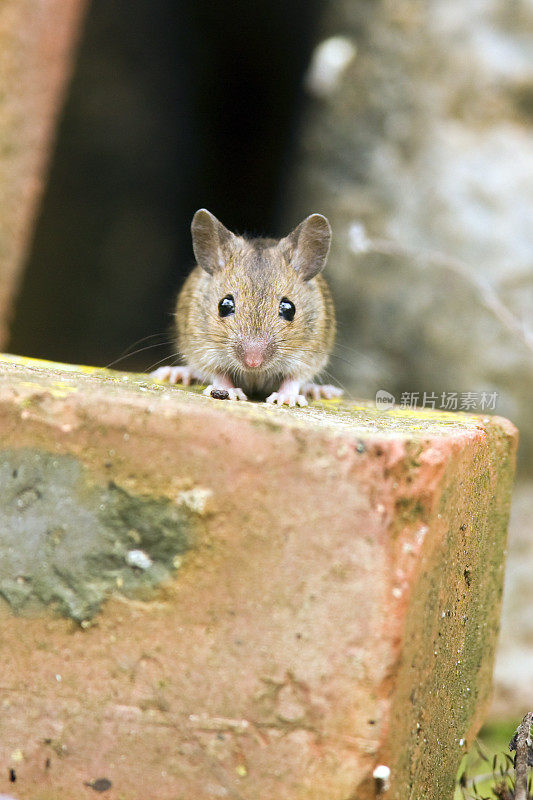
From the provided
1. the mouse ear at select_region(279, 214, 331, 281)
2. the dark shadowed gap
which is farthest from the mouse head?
the dark shadowed gap

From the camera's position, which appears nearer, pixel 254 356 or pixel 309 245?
pixel 254 356

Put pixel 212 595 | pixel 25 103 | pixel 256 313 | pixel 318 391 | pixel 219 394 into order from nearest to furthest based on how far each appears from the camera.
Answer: pixel 212 595, pixel 219 394, pixel 256 313, pixel 318 391, pixel 25 103

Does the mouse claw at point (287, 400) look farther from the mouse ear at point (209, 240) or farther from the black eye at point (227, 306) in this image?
the mouse ear at point (209, 240)

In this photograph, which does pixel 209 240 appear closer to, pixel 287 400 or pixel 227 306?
pixel 227 306

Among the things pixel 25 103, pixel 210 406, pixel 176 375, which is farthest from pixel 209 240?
pixel 25 103

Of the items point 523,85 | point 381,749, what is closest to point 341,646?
point 381,749

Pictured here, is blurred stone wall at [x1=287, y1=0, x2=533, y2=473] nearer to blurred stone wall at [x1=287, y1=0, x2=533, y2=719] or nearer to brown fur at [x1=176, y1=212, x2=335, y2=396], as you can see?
blurred stone wall at [x1=287, y1=0, x2=533, y2=719]
